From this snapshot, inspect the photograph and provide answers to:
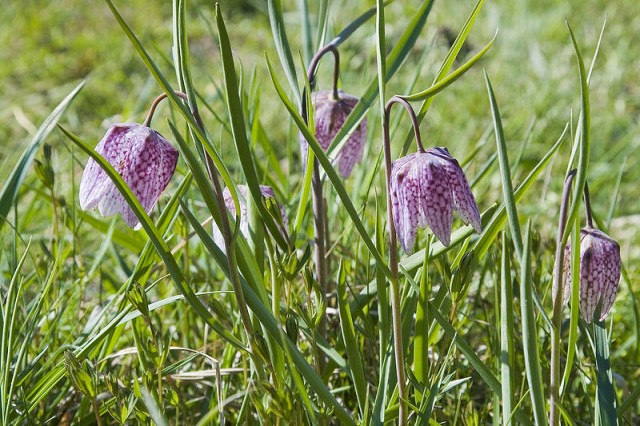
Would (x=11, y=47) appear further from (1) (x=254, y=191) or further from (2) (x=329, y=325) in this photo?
(1) (x=254, y=191)

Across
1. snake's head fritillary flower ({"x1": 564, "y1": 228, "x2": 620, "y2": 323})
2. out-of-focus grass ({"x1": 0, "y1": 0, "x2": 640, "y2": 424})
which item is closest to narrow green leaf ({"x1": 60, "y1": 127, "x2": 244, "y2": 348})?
snake's head fritillary flower ({"x1": 564, "y1": 228, "x2": 620, "y2": 323})

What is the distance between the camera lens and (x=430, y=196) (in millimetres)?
→ 952

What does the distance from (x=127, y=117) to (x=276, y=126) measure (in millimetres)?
916

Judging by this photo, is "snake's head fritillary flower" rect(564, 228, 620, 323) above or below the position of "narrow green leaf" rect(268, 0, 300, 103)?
below

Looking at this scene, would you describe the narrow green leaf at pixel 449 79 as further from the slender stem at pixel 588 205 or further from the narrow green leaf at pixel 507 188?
the slender stem at pixel 588 205

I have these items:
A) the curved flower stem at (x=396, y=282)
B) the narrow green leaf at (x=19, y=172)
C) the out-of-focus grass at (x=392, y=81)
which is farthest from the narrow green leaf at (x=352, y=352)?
the out-of-focus grass at (x=392, y=81)

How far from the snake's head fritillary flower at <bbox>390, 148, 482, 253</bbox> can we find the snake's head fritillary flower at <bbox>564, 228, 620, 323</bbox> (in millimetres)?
139

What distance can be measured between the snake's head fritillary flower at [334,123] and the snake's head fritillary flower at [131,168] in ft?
0.98

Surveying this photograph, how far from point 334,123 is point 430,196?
382 millimetres

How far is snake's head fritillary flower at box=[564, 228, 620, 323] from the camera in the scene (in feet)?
3.29

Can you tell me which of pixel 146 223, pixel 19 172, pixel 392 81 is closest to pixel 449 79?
pixel 146 223

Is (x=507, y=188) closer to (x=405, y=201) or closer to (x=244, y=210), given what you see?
(x=405, y=201)

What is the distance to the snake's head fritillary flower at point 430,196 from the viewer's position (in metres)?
0.95

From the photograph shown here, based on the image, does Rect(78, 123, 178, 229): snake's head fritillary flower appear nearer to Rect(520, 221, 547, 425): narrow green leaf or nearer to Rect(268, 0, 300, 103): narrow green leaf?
Rect(268, 0, 300, 103): narrow green leaf
